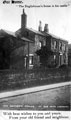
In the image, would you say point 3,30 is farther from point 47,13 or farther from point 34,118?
point 34,118

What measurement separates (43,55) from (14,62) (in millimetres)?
228

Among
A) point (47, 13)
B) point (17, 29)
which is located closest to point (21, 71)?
point (17, 29)

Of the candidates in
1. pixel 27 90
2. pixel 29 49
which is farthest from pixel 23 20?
pixel 27 90

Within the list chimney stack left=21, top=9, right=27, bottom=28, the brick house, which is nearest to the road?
the brick house

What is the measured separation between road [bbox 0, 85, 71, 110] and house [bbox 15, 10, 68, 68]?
211 mm

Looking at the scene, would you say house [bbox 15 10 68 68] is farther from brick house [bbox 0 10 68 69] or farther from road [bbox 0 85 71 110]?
road [bbox 0 85 71 110]

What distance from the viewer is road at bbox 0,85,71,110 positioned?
1.82 meters

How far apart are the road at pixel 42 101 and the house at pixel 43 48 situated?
0.69 feet

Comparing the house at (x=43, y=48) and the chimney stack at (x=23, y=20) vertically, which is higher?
the chimney stack at (x=23, y=20)

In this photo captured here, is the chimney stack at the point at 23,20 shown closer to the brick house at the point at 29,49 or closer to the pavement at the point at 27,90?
the brick house at the point at 29,49

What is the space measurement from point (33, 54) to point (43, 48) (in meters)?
0.09

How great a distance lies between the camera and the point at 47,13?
187cm

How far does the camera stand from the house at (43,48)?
1.89 meters

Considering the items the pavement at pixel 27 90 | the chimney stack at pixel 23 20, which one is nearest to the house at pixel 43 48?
the chimney stack at pixel 23 20
